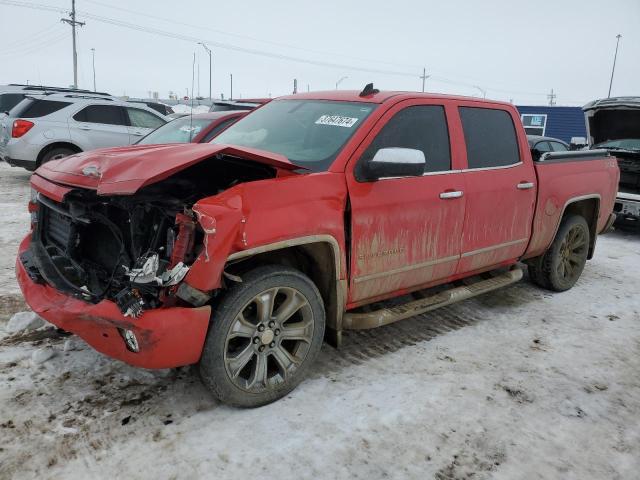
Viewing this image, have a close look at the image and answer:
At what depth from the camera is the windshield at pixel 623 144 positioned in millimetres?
8656

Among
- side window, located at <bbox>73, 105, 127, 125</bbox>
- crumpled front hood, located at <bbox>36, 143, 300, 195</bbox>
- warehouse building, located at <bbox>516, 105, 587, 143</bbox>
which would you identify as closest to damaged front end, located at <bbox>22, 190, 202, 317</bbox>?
crumpled front hood, located at <bbox>36, 143, 300, 195</bbox>

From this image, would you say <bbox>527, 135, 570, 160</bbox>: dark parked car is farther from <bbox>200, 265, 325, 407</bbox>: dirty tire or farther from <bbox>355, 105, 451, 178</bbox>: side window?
<bbox>200, 265, 325, 407</bbox>: dirty tire

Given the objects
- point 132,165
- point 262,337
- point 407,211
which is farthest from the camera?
point 407,211

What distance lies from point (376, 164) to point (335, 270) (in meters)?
0.69

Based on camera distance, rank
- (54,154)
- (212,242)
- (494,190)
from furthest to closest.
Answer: (54,154) < (494,190) < (212,242)

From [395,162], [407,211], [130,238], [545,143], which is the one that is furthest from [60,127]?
[545,143]

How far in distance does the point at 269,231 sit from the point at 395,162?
2.94 ft

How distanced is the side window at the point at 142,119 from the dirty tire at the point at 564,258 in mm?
8580

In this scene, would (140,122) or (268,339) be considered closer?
(268,339)

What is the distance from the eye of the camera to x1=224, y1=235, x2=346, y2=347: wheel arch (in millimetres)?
2947

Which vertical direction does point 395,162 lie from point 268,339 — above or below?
above

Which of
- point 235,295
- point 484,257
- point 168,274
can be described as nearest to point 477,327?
point 484,257

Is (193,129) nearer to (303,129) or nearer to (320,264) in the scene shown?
(303,129)

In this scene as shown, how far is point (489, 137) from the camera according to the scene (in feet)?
14.1
